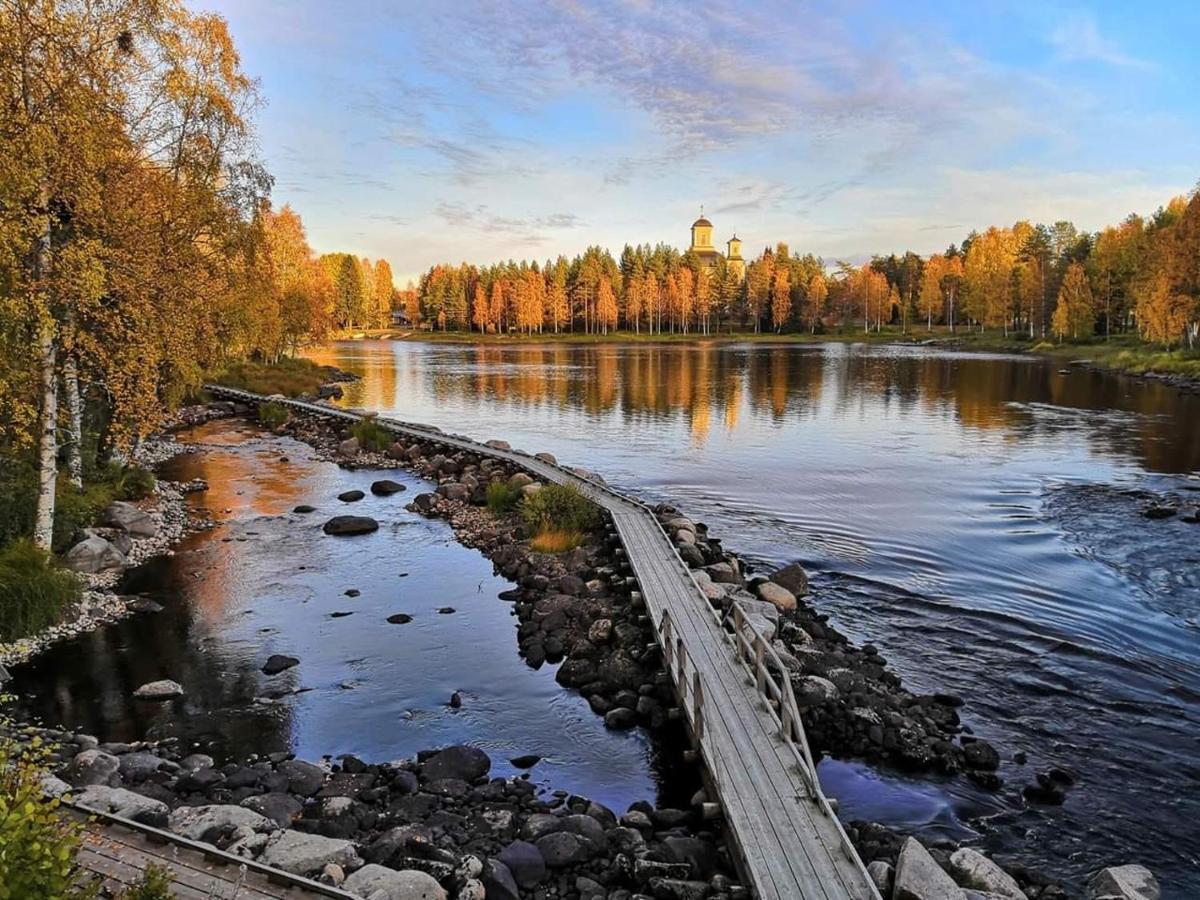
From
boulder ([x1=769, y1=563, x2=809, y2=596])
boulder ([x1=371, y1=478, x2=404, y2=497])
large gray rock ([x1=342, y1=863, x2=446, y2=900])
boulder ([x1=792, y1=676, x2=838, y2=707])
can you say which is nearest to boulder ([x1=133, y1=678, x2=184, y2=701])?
large gray rock ([x1=342, y1=863, x2=446, y2=900])

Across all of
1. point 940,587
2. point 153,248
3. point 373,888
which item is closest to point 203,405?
point 153,248

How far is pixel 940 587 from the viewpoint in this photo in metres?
21.4

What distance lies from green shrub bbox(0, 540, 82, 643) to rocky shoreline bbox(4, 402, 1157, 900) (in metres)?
5.08

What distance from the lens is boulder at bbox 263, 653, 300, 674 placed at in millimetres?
16297

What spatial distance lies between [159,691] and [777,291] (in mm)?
155719

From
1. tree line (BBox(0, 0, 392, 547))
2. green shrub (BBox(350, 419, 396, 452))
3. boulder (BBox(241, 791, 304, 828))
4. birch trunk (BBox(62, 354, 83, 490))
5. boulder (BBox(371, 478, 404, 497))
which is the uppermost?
tree line (BBox(0, 0, 392, 547))

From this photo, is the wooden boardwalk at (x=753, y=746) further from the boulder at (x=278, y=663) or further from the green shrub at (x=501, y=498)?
the green shrub at (x=501, y=498)

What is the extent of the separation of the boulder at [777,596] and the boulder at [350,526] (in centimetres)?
1325

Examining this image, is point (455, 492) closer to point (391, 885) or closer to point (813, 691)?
point (813, 691)

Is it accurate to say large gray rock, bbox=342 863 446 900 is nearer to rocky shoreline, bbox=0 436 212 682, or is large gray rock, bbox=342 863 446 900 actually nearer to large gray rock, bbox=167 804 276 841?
large gray rock, bbox=167 804 276 841

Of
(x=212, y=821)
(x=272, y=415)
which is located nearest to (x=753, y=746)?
(x=212, y=821)

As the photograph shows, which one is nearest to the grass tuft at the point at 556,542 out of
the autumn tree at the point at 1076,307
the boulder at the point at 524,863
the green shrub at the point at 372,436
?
the boulder at the point at 524,863

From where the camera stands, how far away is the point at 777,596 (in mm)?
19141

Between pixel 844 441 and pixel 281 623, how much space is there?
32556 millimetres
